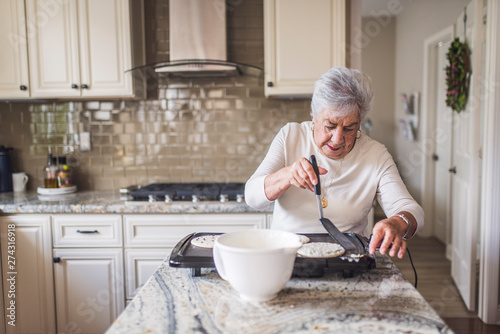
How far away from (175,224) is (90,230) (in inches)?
19.9

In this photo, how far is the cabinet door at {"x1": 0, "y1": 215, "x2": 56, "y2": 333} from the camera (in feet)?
7.45

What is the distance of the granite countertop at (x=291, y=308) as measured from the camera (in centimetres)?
77

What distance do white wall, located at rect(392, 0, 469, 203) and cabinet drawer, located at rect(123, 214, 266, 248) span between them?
11.1 feet

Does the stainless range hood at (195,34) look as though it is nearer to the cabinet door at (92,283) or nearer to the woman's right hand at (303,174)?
the cabinet door at (92,283)

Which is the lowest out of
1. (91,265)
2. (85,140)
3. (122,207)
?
(91,265)

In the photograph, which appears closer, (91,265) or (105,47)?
(91,265)

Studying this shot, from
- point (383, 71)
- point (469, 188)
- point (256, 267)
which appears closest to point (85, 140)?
point (256, 267)

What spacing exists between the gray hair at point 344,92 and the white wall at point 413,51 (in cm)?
345

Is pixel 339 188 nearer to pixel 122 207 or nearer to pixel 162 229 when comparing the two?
pixel 162 229

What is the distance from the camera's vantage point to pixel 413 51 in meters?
Answer: 5.09

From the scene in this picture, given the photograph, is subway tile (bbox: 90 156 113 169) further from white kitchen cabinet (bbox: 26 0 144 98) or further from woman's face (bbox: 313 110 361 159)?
woman's face (bbox: 313 110 361 159)

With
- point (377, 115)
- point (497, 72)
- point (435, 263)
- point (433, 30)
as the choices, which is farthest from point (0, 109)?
point (377, 115)

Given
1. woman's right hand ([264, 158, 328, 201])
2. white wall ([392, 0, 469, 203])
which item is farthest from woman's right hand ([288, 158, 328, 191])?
white wall ([392, 0, 469, 203])

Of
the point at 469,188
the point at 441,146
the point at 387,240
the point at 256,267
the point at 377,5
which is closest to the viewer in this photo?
the point at 256,267
